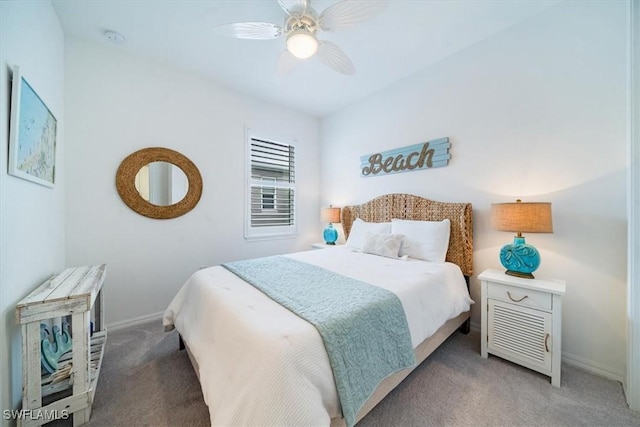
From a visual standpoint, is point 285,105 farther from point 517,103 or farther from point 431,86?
point 517,103

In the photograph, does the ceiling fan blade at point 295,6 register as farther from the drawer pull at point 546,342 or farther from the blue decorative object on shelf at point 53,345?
the drawer pull at point 546,342

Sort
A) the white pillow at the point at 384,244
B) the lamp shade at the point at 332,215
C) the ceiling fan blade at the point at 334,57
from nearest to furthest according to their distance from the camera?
the ceiling fan blade at the point at 334,57 → the white pillow at the point at 384,244 → the lamp shade at the point at 332,215

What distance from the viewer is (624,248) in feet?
5.31

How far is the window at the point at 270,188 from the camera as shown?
3.37 meters

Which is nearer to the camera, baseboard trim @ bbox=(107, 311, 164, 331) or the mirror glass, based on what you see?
baseboard trim @ bbox=(107, 311, 164, 331)

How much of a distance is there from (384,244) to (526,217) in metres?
1.17

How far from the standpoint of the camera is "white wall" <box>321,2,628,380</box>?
166 cm

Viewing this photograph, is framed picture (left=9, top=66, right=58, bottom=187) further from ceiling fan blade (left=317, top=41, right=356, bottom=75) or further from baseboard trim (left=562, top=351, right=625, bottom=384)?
baseboard trim (left=562, top=351, right=625, bottom=384)

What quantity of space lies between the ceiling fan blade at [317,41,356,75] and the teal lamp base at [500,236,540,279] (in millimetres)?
1992

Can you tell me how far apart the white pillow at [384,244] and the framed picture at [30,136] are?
262cm

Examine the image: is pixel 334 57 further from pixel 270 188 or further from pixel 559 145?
pixel 270 188

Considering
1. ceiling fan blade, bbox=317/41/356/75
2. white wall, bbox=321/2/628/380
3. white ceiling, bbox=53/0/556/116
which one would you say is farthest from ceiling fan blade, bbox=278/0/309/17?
white wall, bbox=321/2/628/380

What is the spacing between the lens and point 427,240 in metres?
2.37

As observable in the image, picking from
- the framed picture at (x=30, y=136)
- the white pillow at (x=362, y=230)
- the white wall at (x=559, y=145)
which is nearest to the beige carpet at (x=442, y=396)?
the white wall at (x=559, y=145)
